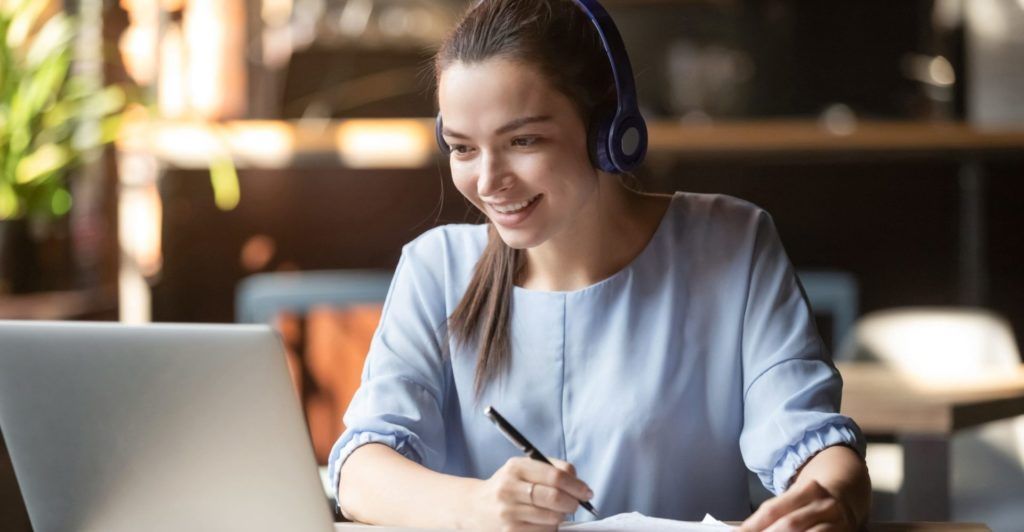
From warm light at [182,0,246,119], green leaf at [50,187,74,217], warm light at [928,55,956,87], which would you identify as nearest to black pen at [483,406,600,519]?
green leaf at [50,187,74,217]

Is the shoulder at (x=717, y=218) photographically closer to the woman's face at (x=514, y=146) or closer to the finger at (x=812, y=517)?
the woman's face at (x=514, y=146)

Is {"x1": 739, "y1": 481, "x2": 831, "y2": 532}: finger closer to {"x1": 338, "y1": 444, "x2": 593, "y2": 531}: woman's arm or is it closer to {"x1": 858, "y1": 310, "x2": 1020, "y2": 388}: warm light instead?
{"x1": 338, "y1": 444, "x2": 593, "y2": 531}: woman's arm

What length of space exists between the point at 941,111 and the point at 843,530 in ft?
11.7

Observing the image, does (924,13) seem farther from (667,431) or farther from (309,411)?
(667,431)

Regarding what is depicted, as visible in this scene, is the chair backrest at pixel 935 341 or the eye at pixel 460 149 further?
the chair backrest at pixel 935 341

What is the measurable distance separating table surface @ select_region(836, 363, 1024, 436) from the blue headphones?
63 centimetres

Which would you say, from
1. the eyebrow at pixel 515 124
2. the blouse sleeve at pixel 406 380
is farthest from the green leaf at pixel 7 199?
the eyebrow at pixel 515 124

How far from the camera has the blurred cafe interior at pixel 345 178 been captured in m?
2.78

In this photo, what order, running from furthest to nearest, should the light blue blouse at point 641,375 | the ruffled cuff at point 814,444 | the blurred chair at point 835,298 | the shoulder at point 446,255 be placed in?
the blurred chair at point 835,298 → the shoulder at point 446,255 → the light blue blouse at point 641,375 → the ruffled cuff at point 814,444

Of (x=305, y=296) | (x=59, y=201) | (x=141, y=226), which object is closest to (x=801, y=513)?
(x=305, y=296)

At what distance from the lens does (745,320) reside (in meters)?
1.39

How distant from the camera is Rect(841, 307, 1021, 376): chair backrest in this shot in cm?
233

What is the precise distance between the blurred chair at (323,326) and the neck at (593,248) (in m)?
0.95

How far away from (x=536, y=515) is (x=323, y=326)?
5.53ft
